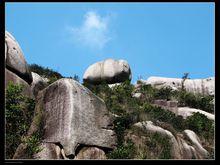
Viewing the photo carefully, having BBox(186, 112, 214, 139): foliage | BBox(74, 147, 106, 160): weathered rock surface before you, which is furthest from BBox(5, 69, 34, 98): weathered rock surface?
BBox(186, 112, 214, 139): foliage

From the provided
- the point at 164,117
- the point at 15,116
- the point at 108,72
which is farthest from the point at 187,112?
the point at 15,116

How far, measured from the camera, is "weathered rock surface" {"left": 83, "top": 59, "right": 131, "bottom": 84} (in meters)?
36.1

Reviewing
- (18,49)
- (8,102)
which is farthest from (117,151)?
(18,49)

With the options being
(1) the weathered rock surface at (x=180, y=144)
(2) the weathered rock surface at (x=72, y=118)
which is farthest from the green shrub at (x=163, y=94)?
(2) the weathered rock surface at (x=72, y=118)

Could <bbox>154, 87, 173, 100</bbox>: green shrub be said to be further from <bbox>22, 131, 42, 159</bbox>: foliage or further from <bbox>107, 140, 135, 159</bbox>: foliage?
<bbox>22, 131, 42, 159</bbox>: foliage

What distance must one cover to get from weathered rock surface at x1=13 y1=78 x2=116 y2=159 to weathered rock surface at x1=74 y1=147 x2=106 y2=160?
0.65ft

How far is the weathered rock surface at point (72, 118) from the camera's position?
1622cm

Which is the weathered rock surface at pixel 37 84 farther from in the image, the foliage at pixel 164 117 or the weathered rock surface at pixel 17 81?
the foliage at pixel 164 117

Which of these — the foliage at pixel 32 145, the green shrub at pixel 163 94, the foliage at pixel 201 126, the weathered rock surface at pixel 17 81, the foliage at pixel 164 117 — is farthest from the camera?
the green shrub at pixel 163 94

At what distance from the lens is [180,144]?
63.3 ft

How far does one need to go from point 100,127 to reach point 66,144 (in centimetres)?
222

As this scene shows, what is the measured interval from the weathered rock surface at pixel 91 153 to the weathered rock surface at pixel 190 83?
763 inches

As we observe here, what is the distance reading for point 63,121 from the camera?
54.2 ft

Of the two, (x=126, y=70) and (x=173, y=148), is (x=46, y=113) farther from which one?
(x=126, y=70)
